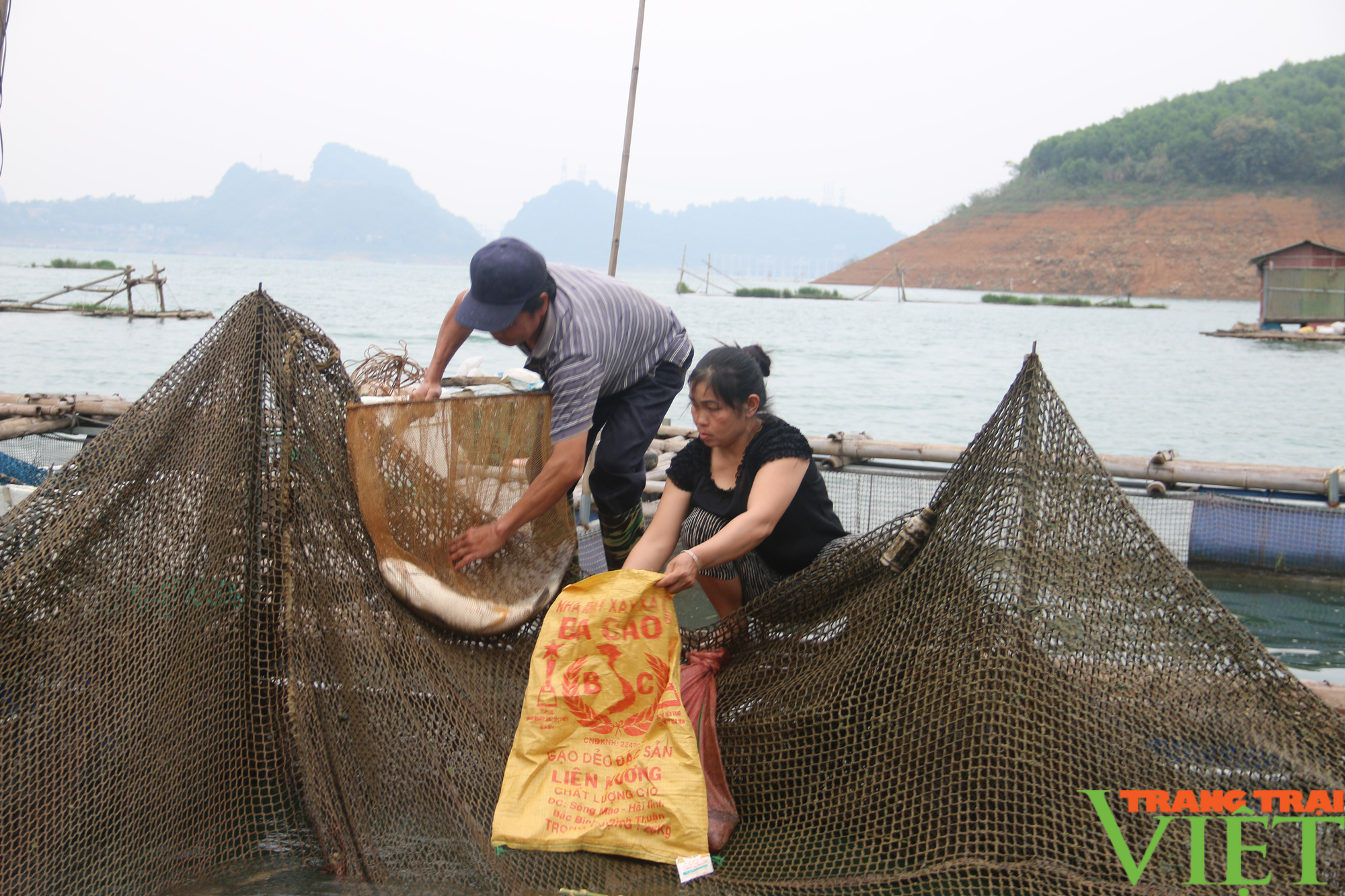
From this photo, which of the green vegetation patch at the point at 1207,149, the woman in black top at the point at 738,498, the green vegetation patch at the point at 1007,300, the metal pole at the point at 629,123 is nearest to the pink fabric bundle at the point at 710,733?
the woman in black top at the point at 738,498

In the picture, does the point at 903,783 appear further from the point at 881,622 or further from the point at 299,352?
the point at 299,352

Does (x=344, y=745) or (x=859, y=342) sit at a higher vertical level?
(x=859, y=342)

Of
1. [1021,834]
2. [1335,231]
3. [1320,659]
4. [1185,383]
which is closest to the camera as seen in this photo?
[1021,834]

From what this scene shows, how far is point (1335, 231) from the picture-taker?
54.9 meters

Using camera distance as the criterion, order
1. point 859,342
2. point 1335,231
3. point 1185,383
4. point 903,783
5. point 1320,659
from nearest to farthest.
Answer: point 903,783, point 1320,659, point 1185,383, point 859,342, point 1335,231

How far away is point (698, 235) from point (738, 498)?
18426 centimetres

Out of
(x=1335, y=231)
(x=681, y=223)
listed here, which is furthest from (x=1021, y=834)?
(x=681, y=223)

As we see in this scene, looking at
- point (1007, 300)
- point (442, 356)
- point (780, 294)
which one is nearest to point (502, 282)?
point (442, 356)

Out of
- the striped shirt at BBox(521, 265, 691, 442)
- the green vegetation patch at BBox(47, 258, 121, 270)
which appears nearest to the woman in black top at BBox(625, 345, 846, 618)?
the striped shirt at BBox(521, 265, 691, 442)

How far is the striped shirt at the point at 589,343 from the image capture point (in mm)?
2461

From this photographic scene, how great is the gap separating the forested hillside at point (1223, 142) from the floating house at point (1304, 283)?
41419 millimetres

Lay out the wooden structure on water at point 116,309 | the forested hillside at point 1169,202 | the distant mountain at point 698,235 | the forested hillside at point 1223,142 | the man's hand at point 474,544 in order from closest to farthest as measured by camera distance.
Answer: the man's hand at point 474,544, the wooden structure on water at point 116,309, the forested hillside at point 1169,202, the forested hillside at point 1223,142, the distant mountain at point 698,235

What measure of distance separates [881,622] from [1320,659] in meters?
4.07

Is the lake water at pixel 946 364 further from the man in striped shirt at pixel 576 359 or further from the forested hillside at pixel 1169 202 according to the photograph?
the forested hillside at pixel 1169 202
